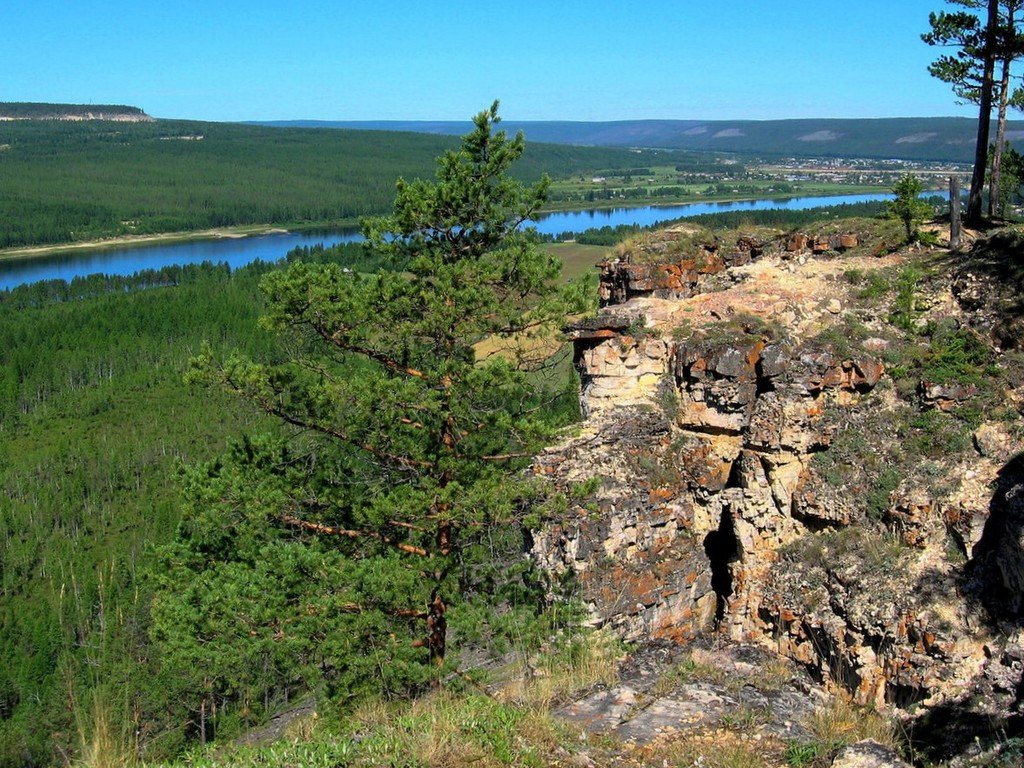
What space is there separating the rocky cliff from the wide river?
369ft

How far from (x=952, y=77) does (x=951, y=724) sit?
17.3m

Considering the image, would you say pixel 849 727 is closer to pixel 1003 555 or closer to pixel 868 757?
pixel 868 757

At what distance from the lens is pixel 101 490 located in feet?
205

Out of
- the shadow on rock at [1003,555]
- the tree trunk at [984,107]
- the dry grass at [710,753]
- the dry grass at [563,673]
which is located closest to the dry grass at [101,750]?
the dry grass at [563,673]

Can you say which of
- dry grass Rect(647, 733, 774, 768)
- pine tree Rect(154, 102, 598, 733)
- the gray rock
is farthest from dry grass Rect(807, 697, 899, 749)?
pine tree Rect(154, 102, 598, 733)

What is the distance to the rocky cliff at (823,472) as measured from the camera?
42.4ft

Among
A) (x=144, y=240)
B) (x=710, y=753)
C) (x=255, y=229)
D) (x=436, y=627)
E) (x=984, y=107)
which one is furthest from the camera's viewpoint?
(x=255, y=229)

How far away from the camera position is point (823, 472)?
15.0m

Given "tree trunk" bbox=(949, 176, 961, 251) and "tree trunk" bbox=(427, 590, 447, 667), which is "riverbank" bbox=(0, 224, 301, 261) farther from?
"tree trunk" bbox=(949, 176, 961, 251)

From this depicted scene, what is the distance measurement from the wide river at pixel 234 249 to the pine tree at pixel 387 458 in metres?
115

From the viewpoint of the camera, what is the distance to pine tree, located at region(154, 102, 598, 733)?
12.0 metres

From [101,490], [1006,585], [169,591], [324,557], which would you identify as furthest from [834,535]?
[101,490]

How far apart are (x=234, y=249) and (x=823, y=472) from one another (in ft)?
505

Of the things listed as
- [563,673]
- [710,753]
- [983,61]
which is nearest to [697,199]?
[983,61]
